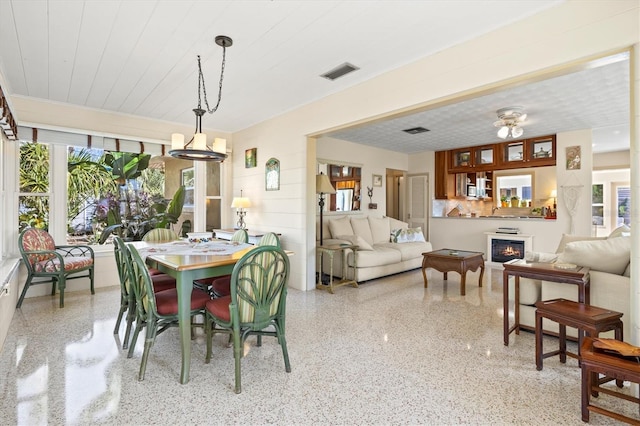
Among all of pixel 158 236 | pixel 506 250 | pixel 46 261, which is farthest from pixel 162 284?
pixel 506 250

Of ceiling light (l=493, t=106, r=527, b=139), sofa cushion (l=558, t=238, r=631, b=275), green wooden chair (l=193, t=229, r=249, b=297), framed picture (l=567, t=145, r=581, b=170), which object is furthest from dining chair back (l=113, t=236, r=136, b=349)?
framed picture (l=567, t=145, r=581, b=170)

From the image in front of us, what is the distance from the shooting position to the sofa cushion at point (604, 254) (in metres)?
2.71

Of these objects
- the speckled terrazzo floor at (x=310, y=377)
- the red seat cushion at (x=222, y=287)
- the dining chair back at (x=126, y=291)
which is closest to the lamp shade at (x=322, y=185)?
the speckled terrazzo floor at (x=310, y=377)

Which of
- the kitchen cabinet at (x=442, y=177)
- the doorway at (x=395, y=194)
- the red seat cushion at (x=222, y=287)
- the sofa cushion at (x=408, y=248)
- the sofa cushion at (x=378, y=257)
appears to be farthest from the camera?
the doorway at (x=395, y=194)

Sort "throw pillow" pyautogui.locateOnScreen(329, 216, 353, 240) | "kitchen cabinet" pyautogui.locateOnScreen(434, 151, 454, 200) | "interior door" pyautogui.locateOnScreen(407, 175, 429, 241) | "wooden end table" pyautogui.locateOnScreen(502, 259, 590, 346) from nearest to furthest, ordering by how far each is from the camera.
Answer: "wooden end table" pyautogui.locateOnScreen(502, 259, 590, 346), "throw pillow" pyautogui.locateOnScreen(329, 216, 353, 240), "kitchen cabinet" pyautogui.locateOnScreen(434, 151, 454, 200), "interior door" pyautogui.locateOnScreen(407, 175, 429, 241)

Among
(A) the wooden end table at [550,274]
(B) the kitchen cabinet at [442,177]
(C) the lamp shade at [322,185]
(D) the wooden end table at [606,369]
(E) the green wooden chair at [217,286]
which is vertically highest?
(B) the kitchen cabinet at [442,177]

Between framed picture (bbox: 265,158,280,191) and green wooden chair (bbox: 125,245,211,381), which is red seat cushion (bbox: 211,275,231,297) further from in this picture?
framed picture (bbox: 265,158,280,191)

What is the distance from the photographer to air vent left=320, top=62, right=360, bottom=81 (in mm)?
3422

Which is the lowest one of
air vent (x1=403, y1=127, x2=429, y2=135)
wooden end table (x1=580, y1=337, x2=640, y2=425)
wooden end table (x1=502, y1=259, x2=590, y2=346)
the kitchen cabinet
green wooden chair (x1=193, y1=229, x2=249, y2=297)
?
wooden end table (x1=580, y1=337, x2=640, y2=425)

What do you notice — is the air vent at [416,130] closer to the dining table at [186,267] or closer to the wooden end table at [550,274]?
the wooden end table at [550,274]

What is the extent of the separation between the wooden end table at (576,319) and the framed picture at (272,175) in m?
3.76

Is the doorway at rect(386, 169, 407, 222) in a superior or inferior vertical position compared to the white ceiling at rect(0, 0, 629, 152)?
inferior

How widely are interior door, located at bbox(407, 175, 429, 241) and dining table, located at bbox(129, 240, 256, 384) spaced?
5785 mm

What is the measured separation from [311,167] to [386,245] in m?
2.29
